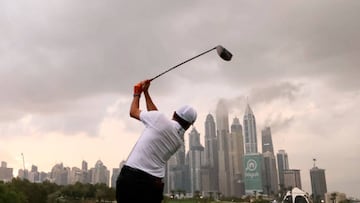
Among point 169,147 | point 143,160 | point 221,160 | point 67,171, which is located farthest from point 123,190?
point 67,171

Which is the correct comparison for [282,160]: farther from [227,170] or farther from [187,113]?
[187,113]

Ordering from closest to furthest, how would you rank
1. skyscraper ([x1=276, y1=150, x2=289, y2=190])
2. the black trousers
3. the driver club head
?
1. the black trousers
2. the driver club head
3. skyscraper ([x1=276, y1=150, x2=289, y2=190])

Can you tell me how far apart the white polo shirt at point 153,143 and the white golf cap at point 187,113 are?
108mm

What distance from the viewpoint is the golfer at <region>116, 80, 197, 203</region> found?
3.95m

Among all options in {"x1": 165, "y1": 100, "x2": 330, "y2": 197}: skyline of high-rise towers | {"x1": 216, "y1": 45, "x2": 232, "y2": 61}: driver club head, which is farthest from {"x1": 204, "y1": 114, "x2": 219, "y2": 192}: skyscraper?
{"x1": 216, "y1": 45, "x2": 232, "y2": 61}: driver club head

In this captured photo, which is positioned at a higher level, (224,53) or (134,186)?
(224,53)

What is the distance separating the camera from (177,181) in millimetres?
153750

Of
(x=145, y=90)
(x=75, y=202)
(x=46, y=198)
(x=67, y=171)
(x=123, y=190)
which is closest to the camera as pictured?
(x=123, y=190)

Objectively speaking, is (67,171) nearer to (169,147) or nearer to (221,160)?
(221,160)

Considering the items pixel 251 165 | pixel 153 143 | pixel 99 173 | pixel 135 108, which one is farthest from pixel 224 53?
pixel 99 173

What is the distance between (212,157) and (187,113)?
17723 cm

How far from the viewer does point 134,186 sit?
395cm

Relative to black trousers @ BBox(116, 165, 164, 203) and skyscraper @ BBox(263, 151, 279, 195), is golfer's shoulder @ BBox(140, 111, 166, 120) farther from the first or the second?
skyscraper @ BBox(263, 151, 279, 195)

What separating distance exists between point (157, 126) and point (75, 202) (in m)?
108
